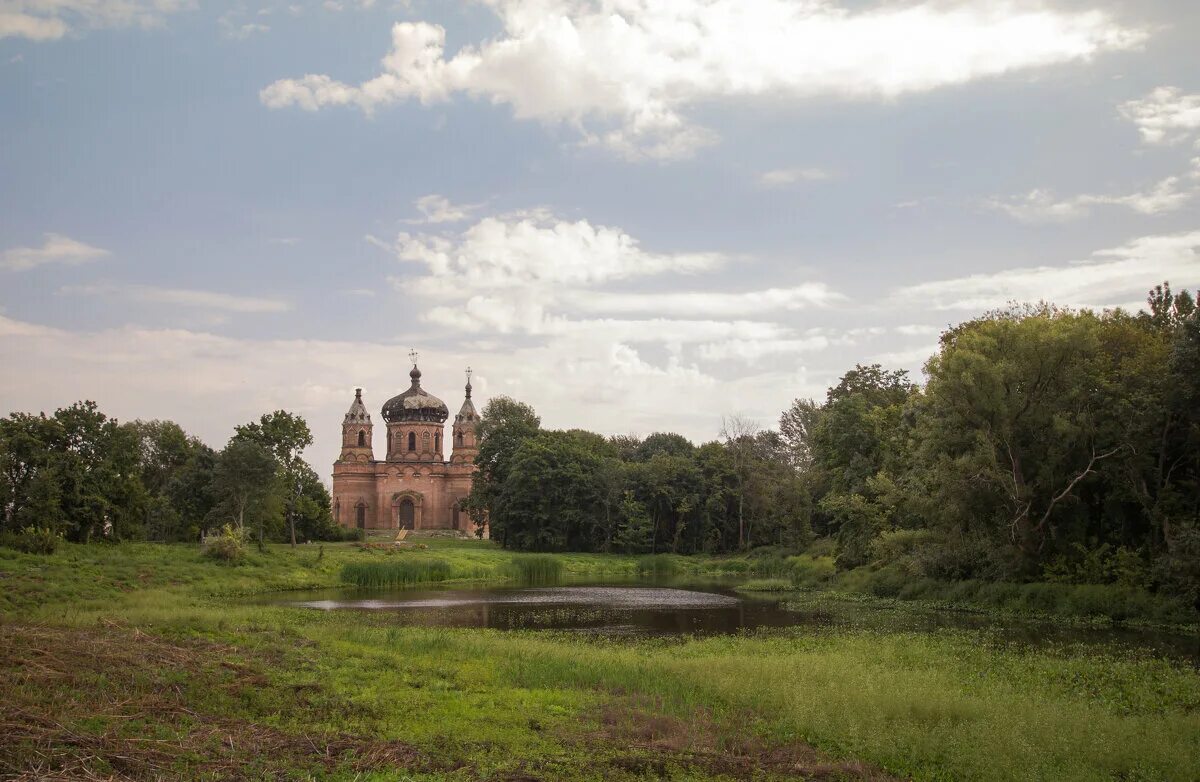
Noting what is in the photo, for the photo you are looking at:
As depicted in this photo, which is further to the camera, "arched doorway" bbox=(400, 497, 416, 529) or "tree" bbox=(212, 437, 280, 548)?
"arched doorway" bbox=(400, 497, 416, 529)

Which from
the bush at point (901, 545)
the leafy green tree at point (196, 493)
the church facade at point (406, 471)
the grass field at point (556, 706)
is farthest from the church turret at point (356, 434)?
the grass field at point (556, 706)

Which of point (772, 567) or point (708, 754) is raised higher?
point (708, 754)

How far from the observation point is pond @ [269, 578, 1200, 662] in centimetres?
2642

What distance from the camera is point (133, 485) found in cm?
4700

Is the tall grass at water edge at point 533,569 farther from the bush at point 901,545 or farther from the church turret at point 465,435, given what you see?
the church turret at point 465,435

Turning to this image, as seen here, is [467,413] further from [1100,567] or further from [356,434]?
[1100,567]

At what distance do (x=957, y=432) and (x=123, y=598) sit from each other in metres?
30.7

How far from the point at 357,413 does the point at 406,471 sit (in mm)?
9043

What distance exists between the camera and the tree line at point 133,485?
42.2m

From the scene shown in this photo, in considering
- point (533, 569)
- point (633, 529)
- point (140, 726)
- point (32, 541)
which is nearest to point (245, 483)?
point (32, 541)

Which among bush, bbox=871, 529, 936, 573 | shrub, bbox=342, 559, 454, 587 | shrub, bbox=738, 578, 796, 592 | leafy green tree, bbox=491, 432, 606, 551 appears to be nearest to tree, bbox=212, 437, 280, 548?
shrub, bbox=342, 559, 454, 587

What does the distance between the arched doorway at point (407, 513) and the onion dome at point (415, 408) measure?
28.5ft

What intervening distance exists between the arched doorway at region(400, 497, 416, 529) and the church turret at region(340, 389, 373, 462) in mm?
6012

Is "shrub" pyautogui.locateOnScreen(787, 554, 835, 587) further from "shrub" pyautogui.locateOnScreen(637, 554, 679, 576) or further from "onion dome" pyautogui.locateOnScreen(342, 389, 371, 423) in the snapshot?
"onion dome" pyautogui.locateOnScreen(342, 389, 371, 423)
